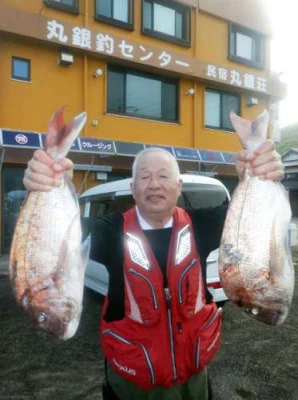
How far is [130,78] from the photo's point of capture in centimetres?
1274

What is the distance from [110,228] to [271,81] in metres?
14.9

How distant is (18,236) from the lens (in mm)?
2076

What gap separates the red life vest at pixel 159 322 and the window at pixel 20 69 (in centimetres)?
966

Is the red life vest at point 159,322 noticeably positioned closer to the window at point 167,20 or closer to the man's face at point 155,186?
the man's face at point 155,186

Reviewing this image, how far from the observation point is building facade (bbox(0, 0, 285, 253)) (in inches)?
421

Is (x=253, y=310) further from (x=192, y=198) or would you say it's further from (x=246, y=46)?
(x=246, y=46)

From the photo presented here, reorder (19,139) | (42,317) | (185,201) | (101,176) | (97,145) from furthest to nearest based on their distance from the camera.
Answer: (101,176), (97,145), (19,139), (185,201), (42,317)

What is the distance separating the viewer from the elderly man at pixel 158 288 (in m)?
2.29

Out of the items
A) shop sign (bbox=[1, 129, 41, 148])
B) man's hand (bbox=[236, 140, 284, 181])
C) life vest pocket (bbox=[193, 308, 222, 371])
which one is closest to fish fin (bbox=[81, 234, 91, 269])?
life vest pocket (bbox=[193, 308, 222, 371])

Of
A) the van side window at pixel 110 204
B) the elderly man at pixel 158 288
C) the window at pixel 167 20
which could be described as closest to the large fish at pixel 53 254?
the elderly man at pixel 158 288

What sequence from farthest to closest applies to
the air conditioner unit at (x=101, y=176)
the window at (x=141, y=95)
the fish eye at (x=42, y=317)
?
the window at (x=141, y=95) → the air conditioner unit at (x=101, y=176) → the fish eye at (x=42, y=317)

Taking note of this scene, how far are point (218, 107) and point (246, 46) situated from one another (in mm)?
2860

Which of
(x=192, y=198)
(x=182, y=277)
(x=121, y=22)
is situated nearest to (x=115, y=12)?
(x=121, y=22)

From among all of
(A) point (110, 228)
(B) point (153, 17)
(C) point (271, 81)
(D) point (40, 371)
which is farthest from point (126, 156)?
(A) point (110, 228)
